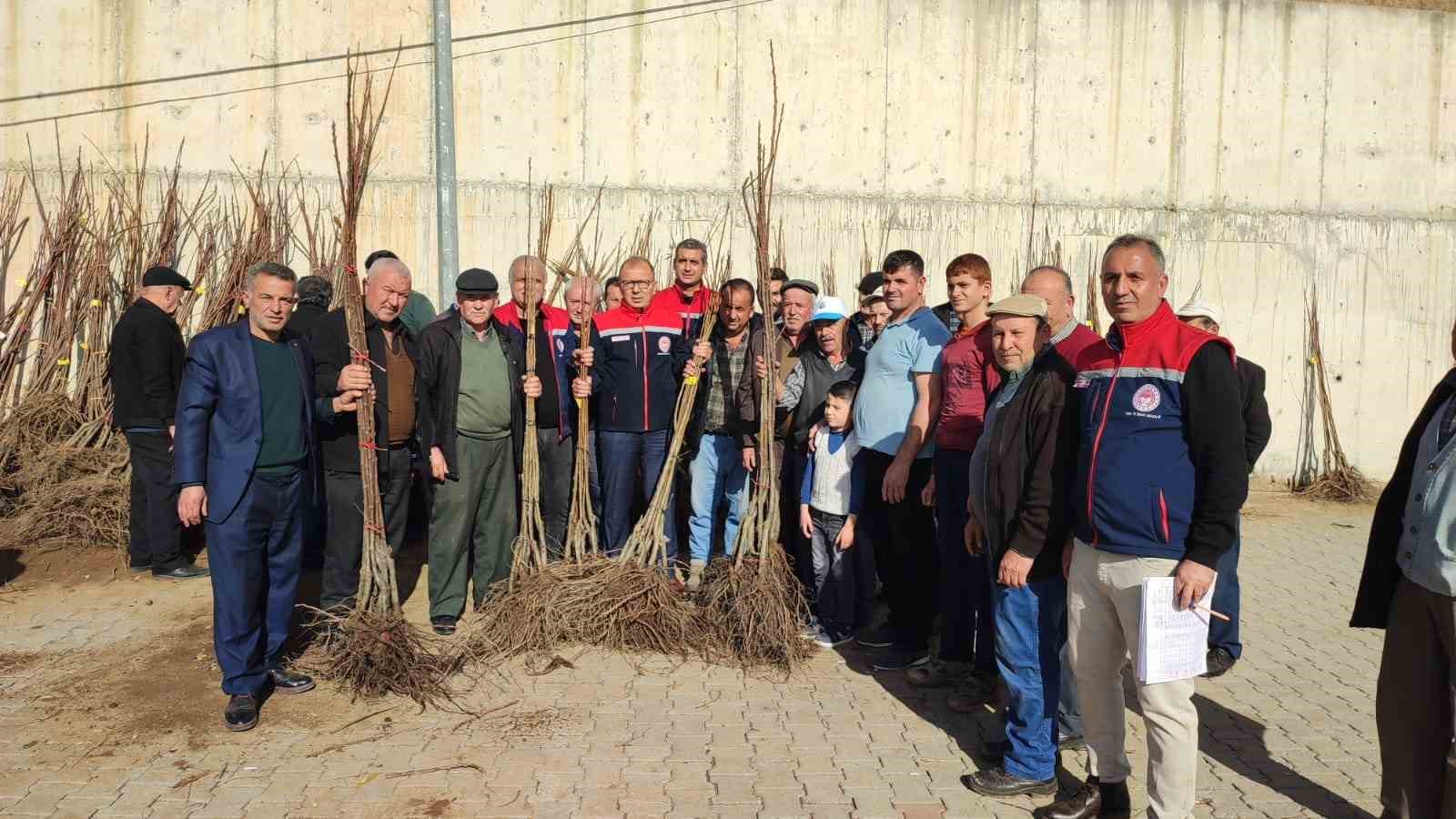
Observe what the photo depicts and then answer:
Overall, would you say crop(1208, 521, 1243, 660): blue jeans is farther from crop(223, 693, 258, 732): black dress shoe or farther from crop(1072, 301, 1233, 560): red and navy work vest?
crop(223, 693, 258, 732): black dress shoe

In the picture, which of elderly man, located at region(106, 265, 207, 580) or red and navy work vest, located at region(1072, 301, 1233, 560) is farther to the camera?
elderly man, located at region(106, 265, 207, 580)

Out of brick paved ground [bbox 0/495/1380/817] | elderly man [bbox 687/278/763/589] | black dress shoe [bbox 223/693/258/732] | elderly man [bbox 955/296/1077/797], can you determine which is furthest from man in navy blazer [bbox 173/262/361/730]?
elderly man [bbox 955/296/1077/797]

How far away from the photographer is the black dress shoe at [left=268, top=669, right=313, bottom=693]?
161 inches

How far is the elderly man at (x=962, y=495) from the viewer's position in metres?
3.95

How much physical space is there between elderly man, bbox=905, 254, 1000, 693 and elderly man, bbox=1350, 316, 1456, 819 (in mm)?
1293

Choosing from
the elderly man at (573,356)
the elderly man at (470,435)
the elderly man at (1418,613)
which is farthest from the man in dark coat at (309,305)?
the elderly man at (1418,613)

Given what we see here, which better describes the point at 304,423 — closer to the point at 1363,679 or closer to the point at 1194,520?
the point at 1194,520

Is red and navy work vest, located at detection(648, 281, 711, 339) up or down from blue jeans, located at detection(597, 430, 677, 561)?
up

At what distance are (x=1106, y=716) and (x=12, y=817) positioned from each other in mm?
3216

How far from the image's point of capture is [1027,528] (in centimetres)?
315

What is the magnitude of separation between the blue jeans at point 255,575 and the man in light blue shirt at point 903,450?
7.72 ft

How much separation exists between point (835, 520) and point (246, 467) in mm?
2404

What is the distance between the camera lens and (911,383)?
4.39 metres

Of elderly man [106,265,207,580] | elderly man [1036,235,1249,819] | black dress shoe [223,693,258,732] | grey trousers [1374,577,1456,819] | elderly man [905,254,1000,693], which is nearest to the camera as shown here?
elderly man [1036,235,1249,819]
